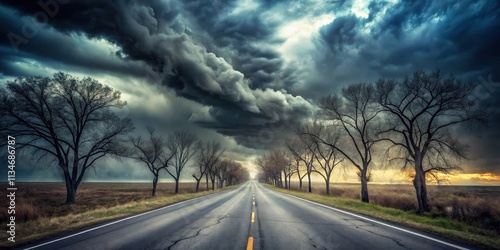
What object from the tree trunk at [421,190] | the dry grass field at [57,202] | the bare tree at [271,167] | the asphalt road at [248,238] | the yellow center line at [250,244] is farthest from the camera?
the bare tree at [271,167]

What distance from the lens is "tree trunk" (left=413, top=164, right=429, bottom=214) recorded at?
16.7 metres

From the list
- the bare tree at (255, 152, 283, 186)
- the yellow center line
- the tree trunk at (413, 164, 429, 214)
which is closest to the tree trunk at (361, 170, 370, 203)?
the tree trunk at (413, 164, 429, 214)

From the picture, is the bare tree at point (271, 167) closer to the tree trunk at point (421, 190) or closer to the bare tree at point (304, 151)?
the bare tree at point (304, 151)

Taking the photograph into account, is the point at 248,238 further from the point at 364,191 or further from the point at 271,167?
the point at 271,167

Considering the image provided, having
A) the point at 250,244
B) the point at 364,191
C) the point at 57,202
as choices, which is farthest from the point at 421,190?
the point at 57,202

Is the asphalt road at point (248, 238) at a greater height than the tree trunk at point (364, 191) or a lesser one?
greater

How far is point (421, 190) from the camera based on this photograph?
17234mm

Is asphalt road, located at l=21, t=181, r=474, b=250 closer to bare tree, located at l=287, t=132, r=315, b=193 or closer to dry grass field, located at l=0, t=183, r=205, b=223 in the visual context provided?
dry grass field, located at l=0, t=183, r=205, b=223

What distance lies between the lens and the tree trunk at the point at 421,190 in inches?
659

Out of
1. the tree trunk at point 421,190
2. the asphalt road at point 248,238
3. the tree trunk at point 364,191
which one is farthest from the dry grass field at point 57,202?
the tree trunk at point 421,190

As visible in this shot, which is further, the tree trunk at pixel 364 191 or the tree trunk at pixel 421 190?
the tree trunk at pixel 364 191

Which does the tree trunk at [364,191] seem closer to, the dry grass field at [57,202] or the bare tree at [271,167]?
the dry grass field at [57,202]

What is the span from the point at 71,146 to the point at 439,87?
33.0 meters

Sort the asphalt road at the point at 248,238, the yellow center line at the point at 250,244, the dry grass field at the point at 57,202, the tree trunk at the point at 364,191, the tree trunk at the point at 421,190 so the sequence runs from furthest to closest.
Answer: the tree trunk at the point at 364,191
the tree trunk at the point at 421,190
the dry grass field at the point at 57,202
the asphalt road at the point at 248,238
the yellow center line at the point at 250,244
